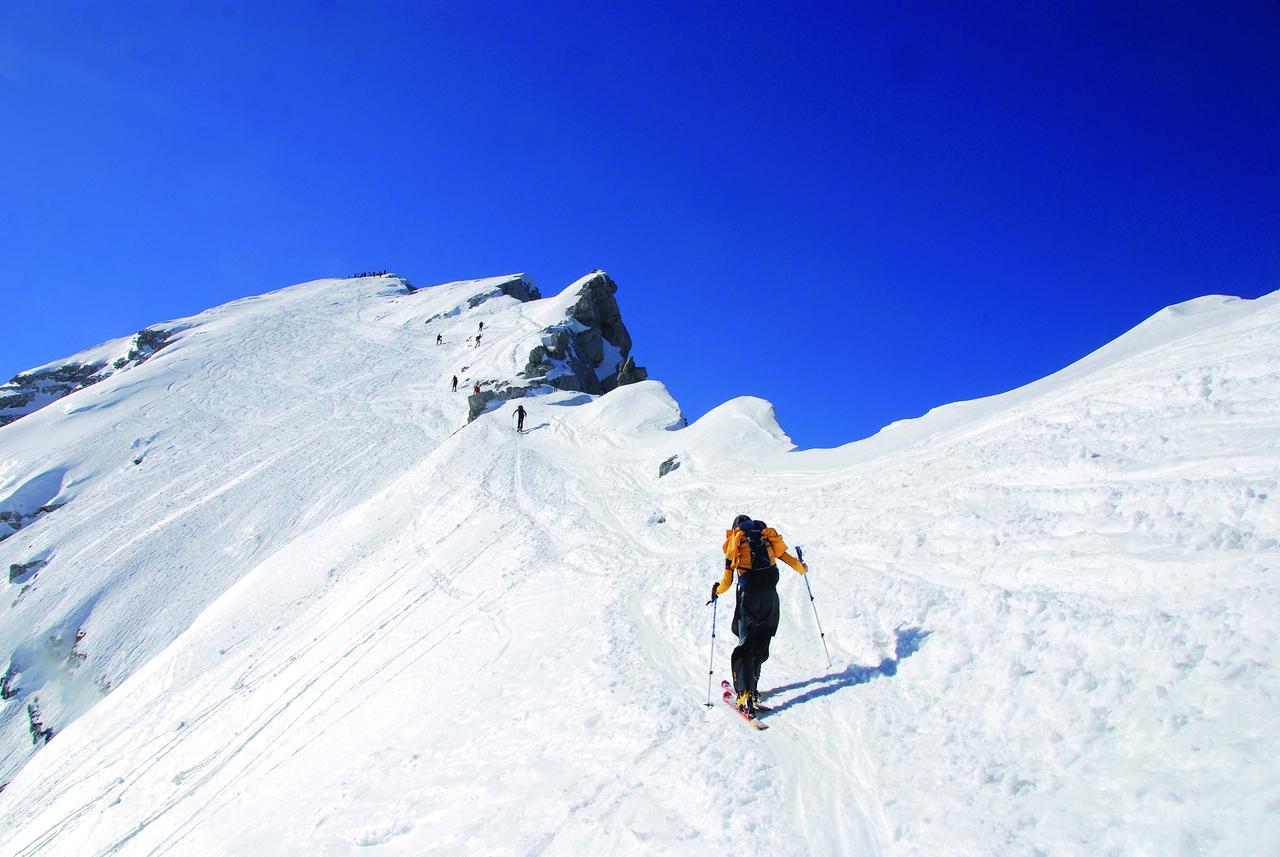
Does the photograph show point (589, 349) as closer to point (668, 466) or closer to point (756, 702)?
point (668, 466)

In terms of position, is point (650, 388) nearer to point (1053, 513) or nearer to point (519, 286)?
point (1053, 513)

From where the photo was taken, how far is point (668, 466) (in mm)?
23016

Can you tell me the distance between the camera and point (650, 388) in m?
36.2

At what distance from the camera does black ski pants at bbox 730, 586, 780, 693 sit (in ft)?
25.2

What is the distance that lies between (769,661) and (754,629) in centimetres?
147

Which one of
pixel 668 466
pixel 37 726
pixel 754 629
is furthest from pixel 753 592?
pixel 37 726

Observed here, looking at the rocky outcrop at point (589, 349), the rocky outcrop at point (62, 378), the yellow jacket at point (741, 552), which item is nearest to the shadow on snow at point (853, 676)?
the yellow jacket at point (741, 552)

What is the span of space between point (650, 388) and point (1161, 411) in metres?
27.3

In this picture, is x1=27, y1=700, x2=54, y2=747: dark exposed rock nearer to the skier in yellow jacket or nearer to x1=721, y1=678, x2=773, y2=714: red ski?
x1=721, y1=678, x2=773, y2=714: red ski

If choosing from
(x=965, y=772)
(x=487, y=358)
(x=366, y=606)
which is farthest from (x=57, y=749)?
(x=487, y=358)

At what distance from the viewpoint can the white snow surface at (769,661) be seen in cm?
529

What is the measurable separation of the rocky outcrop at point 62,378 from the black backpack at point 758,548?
74.1m

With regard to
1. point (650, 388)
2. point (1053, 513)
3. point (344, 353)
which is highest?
point (344, 353)

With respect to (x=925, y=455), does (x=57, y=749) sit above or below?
below
